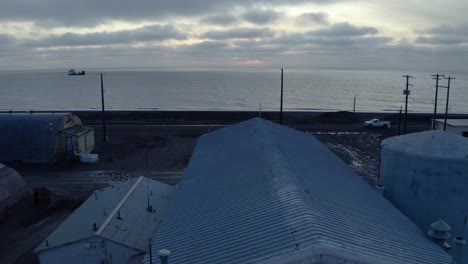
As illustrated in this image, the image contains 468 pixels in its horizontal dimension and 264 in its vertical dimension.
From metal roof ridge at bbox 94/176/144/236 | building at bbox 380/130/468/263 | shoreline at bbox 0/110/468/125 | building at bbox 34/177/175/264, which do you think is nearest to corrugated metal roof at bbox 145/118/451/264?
building at bbox 380/130/468/263

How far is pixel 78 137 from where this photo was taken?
37.5 metres

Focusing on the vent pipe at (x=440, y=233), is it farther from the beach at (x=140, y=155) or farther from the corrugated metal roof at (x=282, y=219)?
the beach at (x=140, y=155)

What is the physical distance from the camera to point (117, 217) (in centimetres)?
1736

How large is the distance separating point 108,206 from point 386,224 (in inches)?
521

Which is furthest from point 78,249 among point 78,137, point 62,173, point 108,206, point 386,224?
point 78,137

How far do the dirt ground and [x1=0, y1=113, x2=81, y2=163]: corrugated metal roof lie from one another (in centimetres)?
151

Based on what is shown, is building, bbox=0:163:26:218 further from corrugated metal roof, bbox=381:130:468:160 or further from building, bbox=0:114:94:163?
corrugated metal roof, bbox=381:130:468:160

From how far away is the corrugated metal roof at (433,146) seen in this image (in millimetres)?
14805

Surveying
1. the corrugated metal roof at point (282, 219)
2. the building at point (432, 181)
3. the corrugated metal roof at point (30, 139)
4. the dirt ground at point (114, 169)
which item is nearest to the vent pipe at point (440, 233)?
the corrugated metal roof at point (282, 219)

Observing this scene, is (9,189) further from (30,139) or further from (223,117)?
(223,117)

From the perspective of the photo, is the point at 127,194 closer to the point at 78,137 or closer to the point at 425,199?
the point at 425,199

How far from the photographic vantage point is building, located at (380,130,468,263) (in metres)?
14.4

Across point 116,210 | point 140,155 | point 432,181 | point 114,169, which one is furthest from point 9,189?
point 432,181

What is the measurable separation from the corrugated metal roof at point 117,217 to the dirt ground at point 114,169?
11.4 feet
